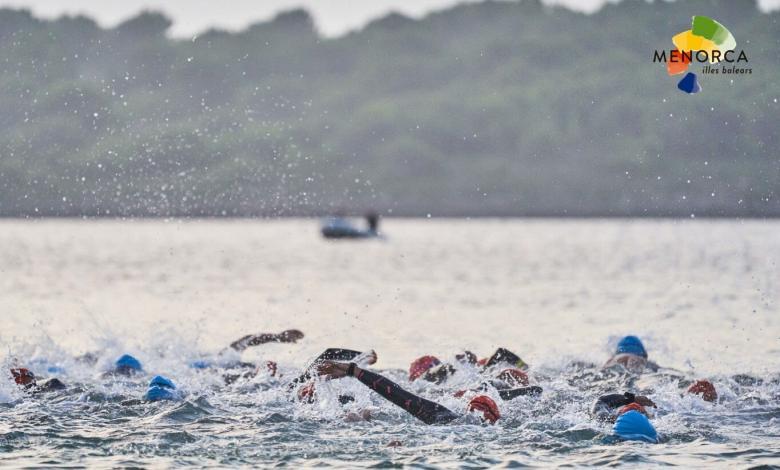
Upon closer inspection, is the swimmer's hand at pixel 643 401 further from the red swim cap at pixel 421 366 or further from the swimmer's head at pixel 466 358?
the red swim cap at pixel 421 366

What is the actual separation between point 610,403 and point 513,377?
2725 millimetres

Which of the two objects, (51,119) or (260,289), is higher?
(51,119)

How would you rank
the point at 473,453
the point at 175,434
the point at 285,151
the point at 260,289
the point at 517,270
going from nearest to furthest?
the point at 473,453, the point at 175,434, the point at 260,289, the point at 517,270, the point at 285,151

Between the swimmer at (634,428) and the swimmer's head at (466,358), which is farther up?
the swimmer's head at (466,358)

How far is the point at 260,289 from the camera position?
1713 inches

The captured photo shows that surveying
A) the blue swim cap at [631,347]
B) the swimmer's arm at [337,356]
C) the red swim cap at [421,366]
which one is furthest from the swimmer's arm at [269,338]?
the blue swim cap at [631,347]

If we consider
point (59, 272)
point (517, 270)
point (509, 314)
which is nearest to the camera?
point (509, 314)

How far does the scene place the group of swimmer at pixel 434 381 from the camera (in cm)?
1434

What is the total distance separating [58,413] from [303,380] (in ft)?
11.5

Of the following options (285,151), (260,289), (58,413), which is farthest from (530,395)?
(285,151)

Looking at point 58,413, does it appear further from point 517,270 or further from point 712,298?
point 517,270

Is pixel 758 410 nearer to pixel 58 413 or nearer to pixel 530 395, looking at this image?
pixel 530 395

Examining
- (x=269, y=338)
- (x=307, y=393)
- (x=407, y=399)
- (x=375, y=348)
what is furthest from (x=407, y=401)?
(x=375, y=348)

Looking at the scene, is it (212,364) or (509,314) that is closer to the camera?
(212,364)
